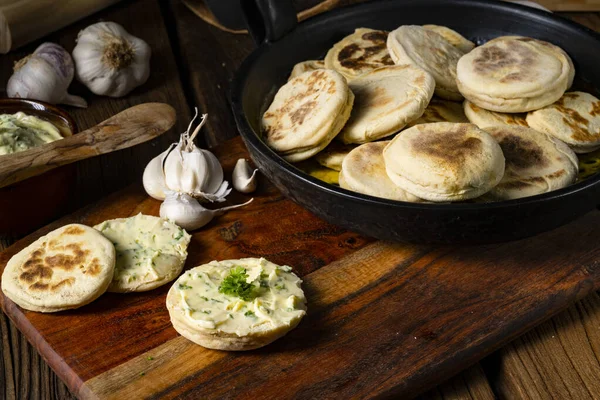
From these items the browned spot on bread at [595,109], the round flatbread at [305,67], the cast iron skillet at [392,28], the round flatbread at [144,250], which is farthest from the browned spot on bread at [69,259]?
the browned spot on bread at [595,109]

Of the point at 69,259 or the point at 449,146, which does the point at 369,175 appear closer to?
the point at 449,146

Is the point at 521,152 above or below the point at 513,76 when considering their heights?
below

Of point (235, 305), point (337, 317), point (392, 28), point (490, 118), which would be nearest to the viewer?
point (235, 305)

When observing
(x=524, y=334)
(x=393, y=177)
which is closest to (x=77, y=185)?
(x=393, y=177)

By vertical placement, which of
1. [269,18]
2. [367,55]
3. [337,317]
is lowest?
[337,317]

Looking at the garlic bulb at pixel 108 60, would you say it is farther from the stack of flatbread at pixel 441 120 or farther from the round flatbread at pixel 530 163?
the round flatbread at pixel 530 163

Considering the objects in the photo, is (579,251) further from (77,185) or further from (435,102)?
(77,185)

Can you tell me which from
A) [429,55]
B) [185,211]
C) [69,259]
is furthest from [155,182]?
[429,55]
